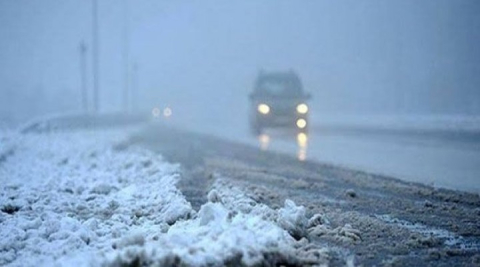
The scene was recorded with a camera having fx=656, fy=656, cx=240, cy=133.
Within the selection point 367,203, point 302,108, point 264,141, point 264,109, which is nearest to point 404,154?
point 264,141

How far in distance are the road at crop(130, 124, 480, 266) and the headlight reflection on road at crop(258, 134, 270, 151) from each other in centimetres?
390

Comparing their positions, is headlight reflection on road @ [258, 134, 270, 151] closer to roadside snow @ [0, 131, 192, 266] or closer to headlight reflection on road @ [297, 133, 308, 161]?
headlight reflection on road @ [297, 133, 308, 161]

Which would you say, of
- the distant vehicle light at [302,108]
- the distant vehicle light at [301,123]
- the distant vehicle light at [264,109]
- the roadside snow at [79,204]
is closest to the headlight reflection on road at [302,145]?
the distant vehicle light at [301,123]

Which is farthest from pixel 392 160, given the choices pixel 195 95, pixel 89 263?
pixel 195 95

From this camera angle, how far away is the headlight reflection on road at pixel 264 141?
20453 millimetres

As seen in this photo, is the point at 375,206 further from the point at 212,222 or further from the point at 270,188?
the point at 212,222

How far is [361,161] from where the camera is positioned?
52.2ft

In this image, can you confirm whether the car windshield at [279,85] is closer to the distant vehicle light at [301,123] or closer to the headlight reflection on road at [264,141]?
the distant vehicle light at [301,123]

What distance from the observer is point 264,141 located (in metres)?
23.3

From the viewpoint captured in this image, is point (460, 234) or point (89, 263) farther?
point (460, 234)

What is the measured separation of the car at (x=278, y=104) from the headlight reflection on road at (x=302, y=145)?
1.34 feet

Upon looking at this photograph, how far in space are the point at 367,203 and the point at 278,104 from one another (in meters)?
16.2

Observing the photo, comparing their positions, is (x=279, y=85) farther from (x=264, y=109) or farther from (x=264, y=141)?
(x=264, y=141)

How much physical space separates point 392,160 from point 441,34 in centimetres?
5290
